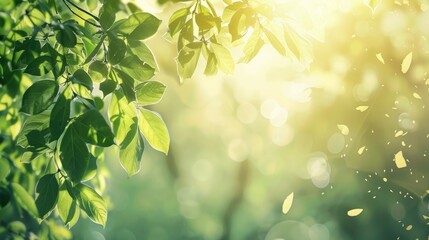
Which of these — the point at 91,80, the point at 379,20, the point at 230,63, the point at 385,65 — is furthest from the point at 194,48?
the point at 379,20

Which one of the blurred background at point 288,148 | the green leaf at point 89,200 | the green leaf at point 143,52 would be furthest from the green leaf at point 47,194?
the blurred background at point 288,148

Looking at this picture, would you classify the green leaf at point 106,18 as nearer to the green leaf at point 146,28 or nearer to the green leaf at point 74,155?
the green leaf at point 146,28

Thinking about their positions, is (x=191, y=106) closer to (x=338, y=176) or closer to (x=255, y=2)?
(x=338, y=176)

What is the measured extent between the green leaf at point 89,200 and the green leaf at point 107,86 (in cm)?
31

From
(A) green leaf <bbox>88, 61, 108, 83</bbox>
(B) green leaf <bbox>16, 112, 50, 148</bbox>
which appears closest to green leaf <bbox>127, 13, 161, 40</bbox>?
(A) green leaf <bbox>88, 61, 108, 83</bbox>

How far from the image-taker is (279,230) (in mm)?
20141

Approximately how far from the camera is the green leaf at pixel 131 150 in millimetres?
1916

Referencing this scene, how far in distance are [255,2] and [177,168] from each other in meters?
14.6

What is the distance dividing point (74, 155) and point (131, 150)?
0.20 meters

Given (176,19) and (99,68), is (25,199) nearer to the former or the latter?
(99,68)

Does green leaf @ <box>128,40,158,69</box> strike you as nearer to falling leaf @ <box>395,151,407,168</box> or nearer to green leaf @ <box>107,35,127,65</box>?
green leaf @ <box>107,35,127,65</box>

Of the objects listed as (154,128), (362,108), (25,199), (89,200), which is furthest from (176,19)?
(362,108)

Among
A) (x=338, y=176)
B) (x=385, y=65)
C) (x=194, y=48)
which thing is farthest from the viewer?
(x=338, y=176)

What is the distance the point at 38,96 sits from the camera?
6.02 feet
